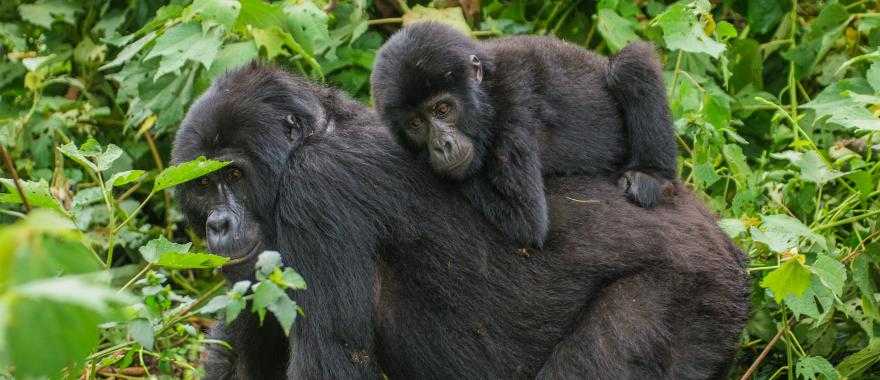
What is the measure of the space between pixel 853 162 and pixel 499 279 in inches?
69.2

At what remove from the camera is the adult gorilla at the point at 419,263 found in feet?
12.6

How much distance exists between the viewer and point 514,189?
404cm

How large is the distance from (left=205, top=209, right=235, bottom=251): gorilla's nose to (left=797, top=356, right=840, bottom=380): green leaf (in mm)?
2089

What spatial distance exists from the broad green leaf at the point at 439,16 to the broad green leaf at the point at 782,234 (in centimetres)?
212

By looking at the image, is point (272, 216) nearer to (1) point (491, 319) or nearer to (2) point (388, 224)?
(2) point (388, 224)

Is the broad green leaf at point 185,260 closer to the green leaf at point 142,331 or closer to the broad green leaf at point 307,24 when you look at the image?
the green leaf at point 142,331

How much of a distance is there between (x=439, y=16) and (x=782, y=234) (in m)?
2.35

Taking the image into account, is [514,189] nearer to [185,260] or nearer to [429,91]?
[429,91]

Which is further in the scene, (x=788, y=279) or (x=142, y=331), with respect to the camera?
(x=788, y=279)

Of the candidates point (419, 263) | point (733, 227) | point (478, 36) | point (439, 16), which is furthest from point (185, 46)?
point (733, 227)

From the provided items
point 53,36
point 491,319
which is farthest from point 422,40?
point 53,36

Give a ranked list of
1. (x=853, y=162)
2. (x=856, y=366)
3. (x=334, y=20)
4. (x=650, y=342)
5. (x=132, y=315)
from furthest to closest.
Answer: (x=334, y=20), (x=853, y=162), (x=856, y=366), (x=650, y=342), (x=132, y=315)

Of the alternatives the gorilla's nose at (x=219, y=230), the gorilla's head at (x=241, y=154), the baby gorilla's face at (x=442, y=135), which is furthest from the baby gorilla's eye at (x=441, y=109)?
the gorilla's nose at (x=219, y=230)

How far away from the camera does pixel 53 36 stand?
269 inches
